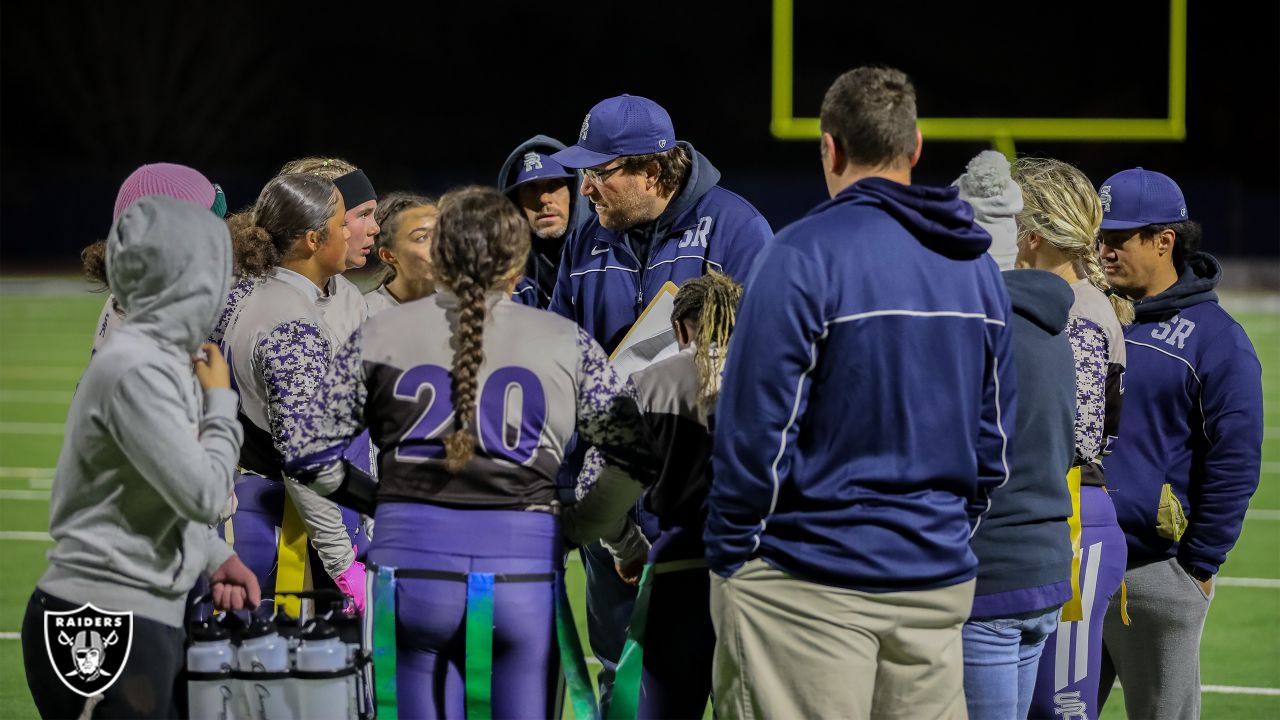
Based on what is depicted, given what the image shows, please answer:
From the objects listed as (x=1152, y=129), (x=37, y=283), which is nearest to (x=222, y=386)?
(x=1152, y=129)

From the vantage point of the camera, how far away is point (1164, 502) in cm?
431

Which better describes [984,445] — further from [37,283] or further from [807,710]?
[37,283]

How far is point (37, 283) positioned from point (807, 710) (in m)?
33.5

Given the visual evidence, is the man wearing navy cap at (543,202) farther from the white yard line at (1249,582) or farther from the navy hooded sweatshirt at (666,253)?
the white yard line at (1249,582)

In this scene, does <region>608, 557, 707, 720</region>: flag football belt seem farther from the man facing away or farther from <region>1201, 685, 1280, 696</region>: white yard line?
<region>1201, 685, 1280, 696</region>: white yard line

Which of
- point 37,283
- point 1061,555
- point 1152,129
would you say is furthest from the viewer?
point 37,283

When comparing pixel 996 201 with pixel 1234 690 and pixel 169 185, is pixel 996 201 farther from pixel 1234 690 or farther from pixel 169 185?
pixel 1234 690

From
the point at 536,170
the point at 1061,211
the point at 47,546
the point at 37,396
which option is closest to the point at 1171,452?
the point at 1061,211

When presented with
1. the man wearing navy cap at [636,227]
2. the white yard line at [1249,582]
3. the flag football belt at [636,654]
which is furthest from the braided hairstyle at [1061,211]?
the white yard line at [1249,582]

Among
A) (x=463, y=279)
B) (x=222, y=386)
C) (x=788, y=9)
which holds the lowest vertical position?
(x=222, y=386)

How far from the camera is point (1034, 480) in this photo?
3482 mm

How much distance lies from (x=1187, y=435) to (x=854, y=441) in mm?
A: 1858

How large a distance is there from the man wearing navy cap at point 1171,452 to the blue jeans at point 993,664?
0.95 meters

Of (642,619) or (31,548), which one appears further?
(31,548)
